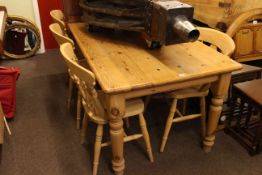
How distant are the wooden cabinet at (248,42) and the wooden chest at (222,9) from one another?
219 mm

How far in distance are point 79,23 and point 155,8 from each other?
966 mm

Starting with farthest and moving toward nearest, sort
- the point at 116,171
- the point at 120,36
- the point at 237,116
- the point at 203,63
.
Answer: the point at 237,116
the point at 120,36
the point at 116,171
the point at 203,63

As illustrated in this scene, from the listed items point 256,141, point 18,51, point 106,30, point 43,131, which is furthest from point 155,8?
point 18,51

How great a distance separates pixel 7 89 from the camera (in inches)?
87.6

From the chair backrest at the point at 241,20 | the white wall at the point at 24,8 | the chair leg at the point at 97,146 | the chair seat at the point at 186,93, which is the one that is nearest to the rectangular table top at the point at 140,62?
the chair seat at the point at 186,93

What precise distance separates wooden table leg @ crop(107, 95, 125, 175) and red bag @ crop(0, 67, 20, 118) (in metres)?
1.11

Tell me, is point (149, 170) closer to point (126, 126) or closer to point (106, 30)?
point (126, 126)

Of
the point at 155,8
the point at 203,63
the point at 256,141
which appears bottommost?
the point at 256,141

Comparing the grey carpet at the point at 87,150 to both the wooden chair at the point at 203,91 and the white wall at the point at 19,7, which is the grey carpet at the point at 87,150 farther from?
the white wall at the point at 19,7

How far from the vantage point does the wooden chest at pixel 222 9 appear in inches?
102

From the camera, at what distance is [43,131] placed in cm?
220

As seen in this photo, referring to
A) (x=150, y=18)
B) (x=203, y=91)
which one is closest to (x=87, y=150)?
(x=203, y=91)

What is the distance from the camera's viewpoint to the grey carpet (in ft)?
6.01

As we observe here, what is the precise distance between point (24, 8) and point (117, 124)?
8.61 feet
